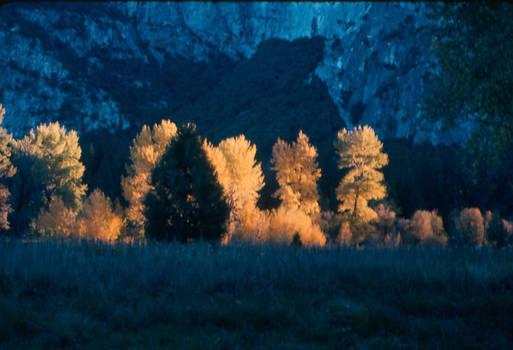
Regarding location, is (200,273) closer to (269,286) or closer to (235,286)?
(235,286)

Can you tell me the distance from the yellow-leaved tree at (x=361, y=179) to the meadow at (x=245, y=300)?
25557 millimetres

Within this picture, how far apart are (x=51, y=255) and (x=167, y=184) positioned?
1153cm

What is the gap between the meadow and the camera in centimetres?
464

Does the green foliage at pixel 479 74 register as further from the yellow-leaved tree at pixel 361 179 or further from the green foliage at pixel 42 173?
the green foliage at pixel 42 173

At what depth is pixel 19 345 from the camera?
431 cm

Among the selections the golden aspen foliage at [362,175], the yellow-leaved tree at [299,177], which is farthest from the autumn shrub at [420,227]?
the yellow-leaved tree at [299,177]

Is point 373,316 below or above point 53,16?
below

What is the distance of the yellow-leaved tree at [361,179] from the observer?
33.5 m

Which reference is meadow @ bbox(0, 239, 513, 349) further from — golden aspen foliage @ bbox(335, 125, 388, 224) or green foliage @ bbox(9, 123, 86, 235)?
green foliage @ bbox(9, 123, 86, 235)

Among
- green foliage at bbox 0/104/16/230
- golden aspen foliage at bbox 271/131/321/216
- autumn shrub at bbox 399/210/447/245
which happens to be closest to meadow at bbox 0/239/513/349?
green foliage at bbox 0/104/16/230

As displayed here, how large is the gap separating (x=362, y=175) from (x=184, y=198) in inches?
796

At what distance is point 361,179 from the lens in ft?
111

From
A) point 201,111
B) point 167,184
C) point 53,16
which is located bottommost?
point 167,184

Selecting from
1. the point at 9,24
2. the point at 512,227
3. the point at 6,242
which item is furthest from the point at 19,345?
the point at 9,24
